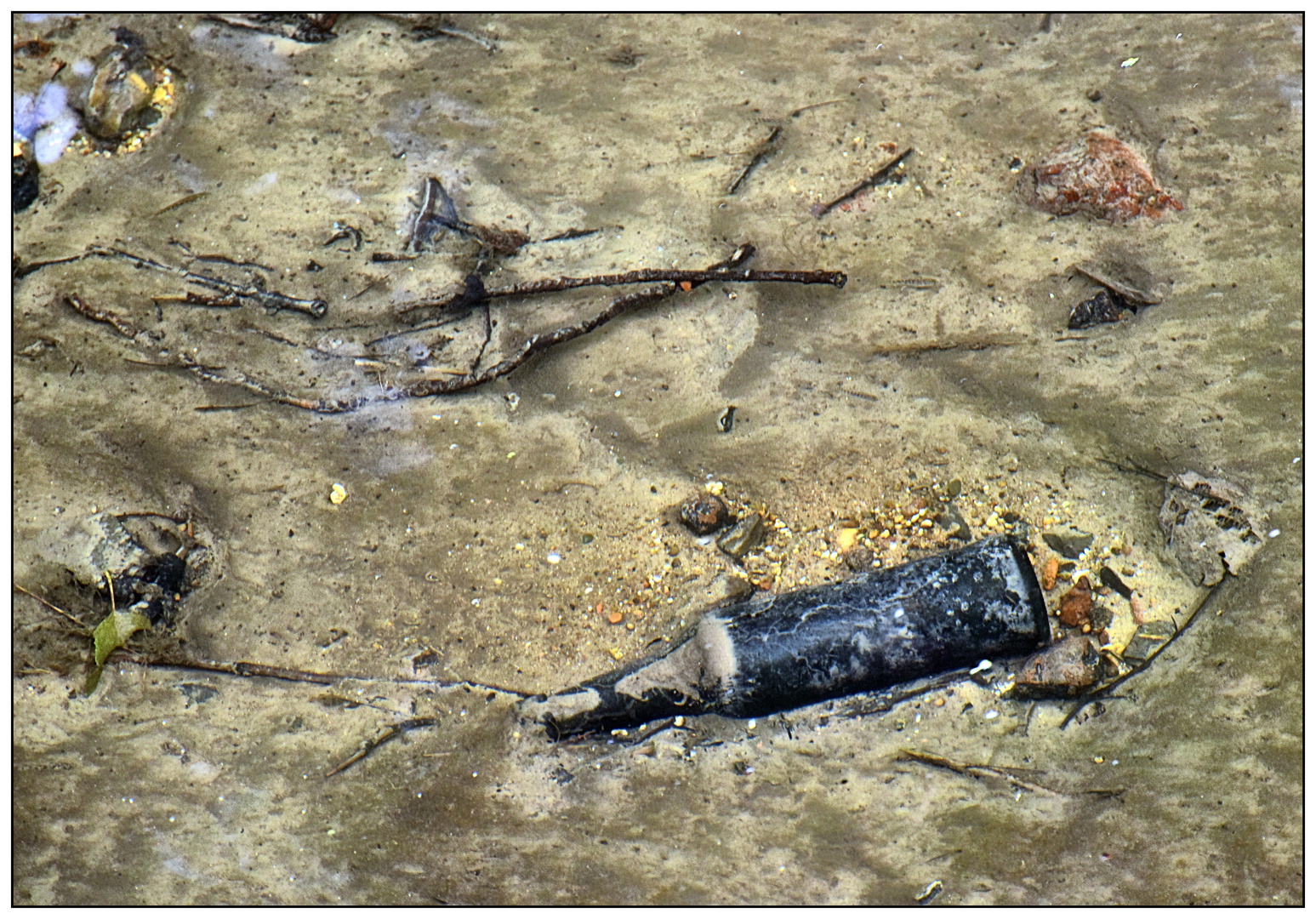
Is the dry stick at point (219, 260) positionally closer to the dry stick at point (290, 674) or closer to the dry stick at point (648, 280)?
the dry stick at point (648, 280)

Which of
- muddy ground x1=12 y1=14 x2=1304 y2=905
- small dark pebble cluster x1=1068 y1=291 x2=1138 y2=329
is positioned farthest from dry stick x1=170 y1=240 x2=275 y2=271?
small dark pebble cluster x1=1068 y1=291 x2=1138 y2=329

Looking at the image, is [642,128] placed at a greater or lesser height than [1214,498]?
greater

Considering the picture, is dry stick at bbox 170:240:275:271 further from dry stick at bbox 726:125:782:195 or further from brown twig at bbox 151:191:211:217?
dry stick at bbox 726:125:782:195

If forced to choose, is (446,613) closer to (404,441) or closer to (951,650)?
(404,441)

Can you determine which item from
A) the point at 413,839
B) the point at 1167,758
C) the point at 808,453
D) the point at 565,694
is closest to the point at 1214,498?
the point at 1167,758

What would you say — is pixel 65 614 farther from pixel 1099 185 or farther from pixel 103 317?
pixel 1099 185
